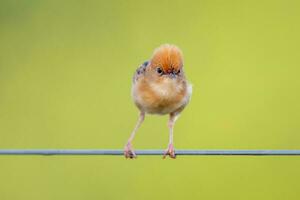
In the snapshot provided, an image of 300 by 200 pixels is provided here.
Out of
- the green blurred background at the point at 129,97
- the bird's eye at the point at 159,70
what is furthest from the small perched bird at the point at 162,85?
the green blurred background at the point at 129,97

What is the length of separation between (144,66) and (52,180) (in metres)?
1.84

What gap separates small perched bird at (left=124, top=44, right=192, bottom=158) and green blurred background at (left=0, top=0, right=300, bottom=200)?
4.38 ft

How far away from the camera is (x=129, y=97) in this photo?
21.9 ft

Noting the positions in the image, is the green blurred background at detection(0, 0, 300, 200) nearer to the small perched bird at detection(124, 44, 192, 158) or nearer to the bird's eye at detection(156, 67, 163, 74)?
the small perched bird at detection(124, 44, 192, 158)

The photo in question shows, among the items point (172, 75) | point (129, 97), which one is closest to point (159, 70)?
point (172, 75)

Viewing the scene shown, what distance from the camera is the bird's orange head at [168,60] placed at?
4.44 meters

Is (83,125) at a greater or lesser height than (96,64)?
lesser

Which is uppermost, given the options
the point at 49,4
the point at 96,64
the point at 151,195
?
the point at 49,4

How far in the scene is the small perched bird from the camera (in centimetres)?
447

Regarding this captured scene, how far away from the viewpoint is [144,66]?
15.9 feet

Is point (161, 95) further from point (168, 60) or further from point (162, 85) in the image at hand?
point (168, 60)

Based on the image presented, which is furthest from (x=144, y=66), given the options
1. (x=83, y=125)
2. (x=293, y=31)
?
(x=293, y=31)

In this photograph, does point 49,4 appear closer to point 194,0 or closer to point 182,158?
point 194,0

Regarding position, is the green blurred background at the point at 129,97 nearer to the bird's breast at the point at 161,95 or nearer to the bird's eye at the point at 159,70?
the bird's breast at the point at 161,95
